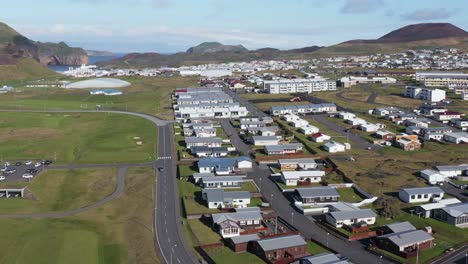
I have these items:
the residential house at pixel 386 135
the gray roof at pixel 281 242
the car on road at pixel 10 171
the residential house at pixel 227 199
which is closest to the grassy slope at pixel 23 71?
the car on road at pixel 10 171

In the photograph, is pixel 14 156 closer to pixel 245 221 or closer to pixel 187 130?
pixel 187 130

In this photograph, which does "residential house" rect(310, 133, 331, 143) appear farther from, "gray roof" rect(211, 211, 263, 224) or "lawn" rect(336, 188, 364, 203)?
"gray roof" rect(211, 211, 263, 224)

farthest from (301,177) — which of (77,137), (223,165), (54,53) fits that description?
(54,53)

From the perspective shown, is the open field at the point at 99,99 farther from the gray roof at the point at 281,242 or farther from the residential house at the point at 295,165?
the gray roof at the point at 281,242

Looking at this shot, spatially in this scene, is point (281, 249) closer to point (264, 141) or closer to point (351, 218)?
point (351, 218)

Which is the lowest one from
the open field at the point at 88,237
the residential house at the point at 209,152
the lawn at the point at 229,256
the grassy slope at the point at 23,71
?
the lawn at the point at 229,256

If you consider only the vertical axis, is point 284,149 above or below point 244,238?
above
